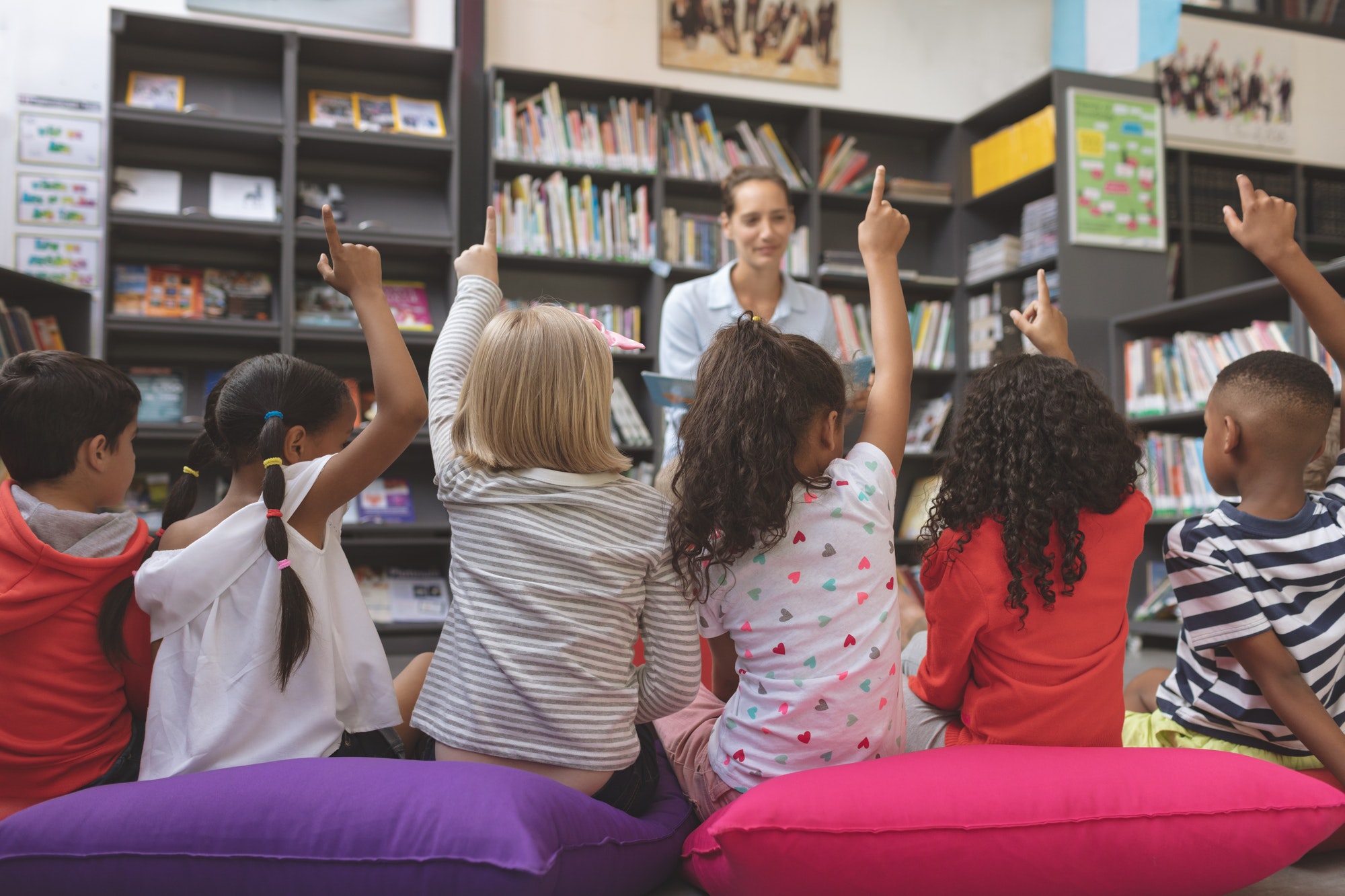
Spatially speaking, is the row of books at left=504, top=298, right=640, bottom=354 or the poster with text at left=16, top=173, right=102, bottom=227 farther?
the row of books at left=504, top=298, right=640, bottom=354

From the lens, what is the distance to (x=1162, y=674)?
189cm

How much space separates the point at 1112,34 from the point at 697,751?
425cm

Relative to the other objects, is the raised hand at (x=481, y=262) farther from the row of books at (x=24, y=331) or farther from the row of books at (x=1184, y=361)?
the row of books at (x=1184, y=361)

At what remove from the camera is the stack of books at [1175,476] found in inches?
143

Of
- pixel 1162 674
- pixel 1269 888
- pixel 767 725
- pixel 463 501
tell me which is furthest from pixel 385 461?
pixel 1162 674

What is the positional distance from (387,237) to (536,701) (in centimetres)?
289

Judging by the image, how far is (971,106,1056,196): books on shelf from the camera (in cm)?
408

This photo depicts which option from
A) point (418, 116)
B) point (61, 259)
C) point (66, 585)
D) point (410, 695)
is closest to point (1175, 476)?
point (410, 695)

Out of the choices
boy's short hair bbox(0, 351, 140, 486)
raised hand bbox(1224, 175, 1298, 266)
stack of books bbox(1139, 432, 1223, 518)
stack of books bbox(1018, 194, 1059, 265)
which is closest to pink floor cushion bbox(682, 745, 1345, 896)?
raised hand bbox(1224, 175, 1298, 266)

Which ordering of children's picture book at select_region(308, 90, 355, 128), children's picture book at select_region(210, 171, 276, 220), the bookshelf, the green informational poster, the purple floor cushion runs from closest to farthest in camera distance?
1. the purple floor cushion
2. the bookshelf
3. children's picture book at select_region(210, 171, 276, 220)
4. children's picture book at select_region(308, 90, 355, 128)
5. the green informational poster

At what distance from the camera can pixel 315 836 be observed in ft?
3.39

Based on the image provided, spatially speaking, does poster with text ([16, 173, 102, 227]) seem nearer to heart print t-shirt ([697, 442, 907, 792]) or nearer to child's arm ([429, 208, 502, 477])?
child's arm ([429, 208, 502, 477])

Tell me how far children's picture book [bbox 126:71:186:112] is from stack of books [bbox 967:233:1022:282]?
3.33m

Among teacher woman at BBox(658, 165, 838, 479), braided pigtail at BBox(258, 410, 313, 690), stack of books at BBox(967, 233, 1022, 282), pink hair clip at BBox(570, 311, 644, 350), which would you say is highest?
stack of books at BBox(967, 233, 1022, 282)
